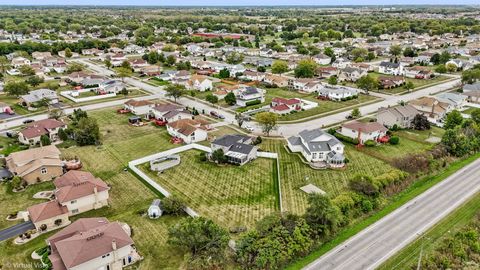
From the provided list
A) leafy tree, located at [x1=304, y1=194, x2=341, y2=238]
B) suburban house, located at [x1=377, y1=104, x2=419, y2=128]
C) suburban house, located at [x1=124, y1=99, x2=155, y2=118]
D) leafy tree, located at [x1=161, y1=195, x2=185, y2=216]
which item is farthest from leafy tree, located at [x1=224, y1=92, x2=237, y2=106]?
leafy tree, located at [x1=304, y1=194, x2=341, y2=238]

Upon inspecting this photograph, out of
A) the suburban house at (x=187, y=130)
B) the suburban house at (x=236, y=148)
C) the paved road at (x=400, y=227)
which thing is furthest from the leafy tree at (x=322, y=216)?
the suburban house at (x=187, y=130)

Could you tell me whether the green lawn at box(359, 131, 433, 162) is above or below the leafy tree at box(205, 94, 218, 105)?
below

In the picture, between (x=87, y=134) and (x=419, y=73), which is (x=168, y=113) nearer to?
(x=87, y=134)

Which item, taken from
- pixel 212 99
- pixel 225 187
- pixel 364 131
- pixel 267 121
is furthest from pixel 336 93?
pixel 225 187

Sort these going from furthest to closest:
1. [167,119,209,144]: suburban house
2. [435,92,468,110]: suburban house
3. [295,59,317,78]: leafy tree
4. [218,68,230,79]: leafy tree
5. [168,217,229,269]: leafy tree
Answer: [218,68,230,79]: leafy tree
[295,59,317,78]: leafy tree
[435,92,468,110]: suburban house
[167,119,209,144]: suburban house
[168,217,229,269]: leafy tree

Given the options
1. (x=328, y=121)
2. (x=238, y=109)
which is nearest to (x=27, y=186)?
(x=238, y=109)

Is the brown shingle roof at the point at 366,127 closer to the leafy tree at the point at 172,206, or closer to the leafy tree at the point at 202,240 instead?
the leafy tree at the point at 172,206

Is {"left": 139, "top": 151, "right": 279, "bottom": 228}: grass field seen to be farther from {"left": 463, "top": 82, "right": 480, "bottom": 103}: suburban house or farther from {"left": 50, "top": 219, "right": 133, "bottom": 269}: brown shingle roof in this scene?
{"left": 463, "top": 82, "right": 480, "bottom": 103}: suburban house
